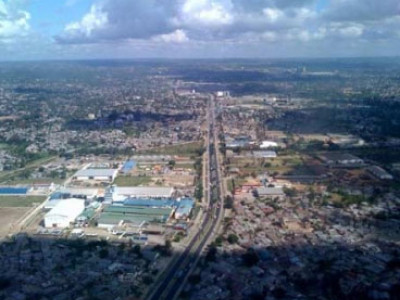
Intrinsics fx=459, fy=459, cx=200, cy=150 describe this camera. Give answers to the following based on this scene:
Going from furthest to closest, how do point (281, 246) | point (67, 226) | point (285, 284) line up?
point (67, 226) → point (281, 246) → point (285, 284)

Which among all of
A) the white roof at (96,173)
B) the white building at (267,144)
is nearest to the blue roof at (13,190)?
the white roof at (96,173)

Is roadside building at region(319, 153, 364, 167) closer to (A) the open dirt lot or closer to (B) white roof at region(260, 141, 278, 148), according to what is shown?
(B) white roof at region(260, 141, 278, 148)

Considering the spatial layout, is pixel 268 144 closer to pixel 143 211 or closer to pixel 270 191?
pixel 270 191

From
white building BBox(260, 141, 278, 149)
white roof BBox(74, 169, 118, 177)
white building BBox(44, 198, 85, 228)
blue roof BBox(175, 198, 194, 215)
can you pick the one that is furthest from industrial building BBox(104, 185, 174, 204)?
white building BBox(260, 141, 278, 149)

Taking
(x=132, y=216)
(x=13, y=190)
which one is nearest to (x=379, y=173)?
(x=132, y=216)

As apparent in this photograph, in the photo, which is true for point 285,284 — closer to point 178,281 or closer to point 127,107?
point 178,281

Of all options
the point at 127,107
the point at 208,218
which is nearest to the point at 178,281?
the point at 208,218

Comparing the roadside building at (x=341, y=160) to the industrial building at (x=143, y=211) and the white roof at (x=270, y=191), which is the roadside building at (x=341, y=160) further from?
the industrial building at (x=143, y=211)
